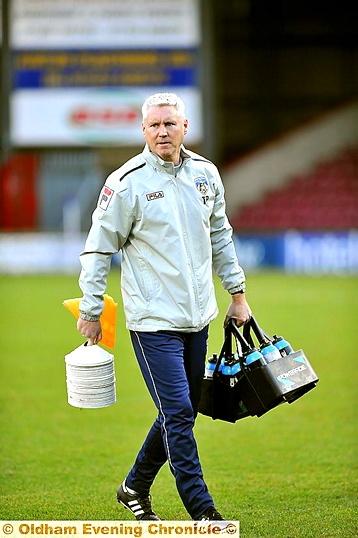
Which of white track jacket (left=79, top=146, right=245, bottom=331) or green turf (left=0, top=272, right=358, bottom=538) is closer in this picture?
white track jacket (left=79, top=146, right=245, bottom=331)

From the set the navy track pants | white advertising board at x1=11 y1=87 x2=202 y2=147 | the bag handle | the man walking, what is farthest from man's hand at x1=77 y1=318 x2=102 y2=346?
white advertising board at x1=11 y1=87 x2=202 y2=147

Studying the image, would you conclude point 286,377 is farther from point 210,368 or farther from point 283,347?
point 210,368

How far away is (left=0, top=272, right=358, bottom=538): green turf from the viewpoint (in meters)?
5.50

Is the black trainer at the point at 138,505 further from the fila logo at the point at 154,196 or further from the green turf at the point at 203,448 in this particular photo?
the fila logo at the point at 154,196

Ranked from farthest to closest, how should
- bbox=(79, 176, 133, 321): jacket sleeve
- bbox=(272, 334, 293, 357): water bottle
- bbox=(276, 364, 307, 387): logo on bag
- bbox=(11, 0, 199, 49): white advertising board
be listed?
1. bbox=(11, 0, 199, 49): white advertising board
2. bbox=(272, 334, 293, 357): water bottle
3. bbox=(276, 364, 307, 387): logo on bag
4. bbox=(79, 176, 133, 321): jacket sleeve

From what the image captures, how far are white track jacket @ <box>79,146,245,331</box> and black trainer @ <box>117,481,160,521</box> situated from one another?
886mm

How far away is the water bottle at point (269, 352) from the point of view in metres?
5.06

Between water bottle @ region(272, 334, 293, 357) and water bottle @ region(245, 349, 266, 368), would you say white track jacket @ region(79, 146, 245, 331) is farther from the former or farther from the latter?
water bottle @ region(272, 334, 293, 357)

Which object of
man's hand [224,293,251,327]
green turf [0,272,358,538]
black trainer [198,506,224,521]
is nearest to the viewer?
black trainer [198,506,224,521]

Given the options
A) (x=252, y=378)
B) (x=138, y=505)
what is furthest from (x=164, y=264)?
(x=138, y=505)

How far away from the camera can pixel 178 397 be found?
16.1 feet

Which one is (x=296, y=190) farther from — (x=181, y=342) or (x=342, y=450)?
(x=181, y=342)

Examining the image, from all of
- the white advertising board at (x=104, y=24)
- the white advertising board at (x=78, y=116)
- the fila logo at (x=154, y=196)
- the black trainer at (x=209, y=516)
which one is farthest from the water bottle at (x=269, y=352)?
the white advertising board at (x=104, y=24)

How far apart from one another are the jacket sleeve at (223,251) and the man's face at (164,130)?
354mm
